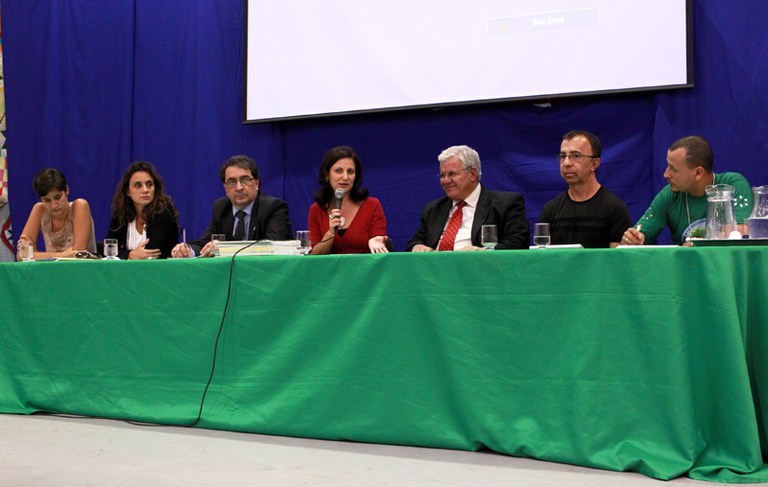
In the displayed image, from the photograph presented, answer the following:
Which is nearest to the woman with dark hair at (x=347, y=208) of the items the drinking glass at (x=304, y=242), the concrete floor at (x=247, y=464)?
the drinking glass at (x=304, y=242)

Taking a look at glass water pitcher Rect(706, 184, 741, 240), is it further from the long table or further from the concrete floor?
the concrete floor

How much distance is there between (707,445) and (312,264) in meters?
1.09

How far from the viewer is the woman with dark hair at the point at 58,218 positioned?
369 centimetres

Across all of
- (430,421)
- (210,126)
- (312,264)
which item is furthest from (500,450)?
(210,126)

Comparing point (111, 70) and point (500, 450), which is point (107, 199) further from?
point (500, 450)

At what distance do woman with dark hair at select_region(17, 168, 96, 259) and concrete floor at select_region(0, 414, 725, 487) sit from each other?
146 centimetres

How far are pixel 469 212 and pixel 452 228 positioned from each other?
9cm

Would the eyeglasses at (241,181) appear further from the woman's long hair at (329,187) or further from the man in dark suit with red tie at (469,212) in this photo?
the man in dark suit with red tie at (469,212)

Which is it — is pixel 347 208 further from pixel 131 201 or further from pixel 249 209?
pixel 131 201

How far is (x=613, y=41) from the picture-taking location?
363 cm

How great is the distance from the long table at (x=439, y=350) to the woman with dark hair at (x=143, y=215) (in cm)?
65

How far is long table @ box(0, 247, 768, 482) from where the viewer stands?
1.83 m

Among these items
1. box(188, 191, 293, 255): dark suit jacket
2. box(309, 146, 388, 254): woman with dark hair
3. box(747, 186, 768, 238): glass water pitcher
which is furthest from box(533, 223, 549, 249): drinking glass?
box(188, 191, 293, 255): dark suit jacket

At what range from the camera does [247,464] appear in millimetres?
2000
